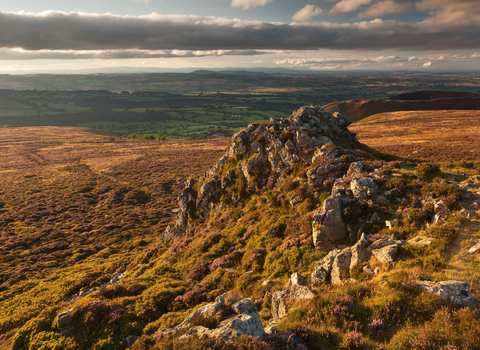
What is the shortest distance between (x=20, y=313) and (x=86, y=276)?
6.23 m

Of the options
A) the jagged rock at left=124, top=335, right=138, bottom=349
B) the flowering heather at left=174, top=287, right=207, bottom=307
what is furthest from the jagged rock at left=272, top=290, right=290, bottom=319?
the jagged rock at left=124, top=335, right=138, bottom=349

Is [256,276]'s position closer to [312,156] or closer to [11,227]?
A: [312,156]

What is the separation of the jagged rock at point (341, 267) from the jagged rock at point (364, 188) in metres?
5.12

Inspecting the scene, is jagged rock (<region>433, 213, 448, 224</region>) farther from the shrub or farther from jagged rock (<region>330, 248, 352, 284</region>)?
jagged rock (<region>330, 248, 352, 284</region>)

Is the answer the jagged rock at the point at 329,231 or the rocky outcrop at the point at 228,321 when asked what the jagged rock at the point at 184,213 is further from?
the rocky outcrop at the point at 228,321

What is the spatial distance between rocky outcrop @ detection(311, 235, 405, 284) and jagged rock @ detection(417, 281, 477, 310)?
2.24 metres

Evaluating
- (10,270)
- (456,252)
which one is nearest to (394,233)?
(456,252)

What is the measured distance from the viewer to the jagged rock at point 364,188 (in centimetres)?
1648

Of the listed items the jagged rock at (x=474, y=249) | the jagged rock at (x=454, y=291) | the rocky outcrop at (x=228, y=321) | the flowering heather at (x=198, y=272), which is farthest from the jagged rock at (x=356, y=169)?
the flowering heather at (x=198, y=272)

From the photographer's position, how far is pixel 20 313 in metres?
22.8

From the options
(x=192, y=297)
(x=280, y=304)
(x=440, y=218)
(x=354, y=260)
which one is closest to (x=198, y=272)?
(x=192, y=297)

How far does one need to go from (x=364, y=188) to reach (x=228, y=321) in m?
12.5

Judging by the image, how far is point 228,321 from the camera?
995 centimetres

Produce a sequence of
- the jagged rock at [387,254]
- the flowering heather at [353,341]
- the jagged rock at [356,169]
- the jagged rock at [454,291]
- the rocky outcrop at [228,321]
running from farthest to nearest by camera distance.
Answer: the jagged rock at [356,169]
the jagged rock at [387,254]
the rocky outcrop at [228,321]
the jagged rock at [454,291]
the flowering heather at [353,341]
